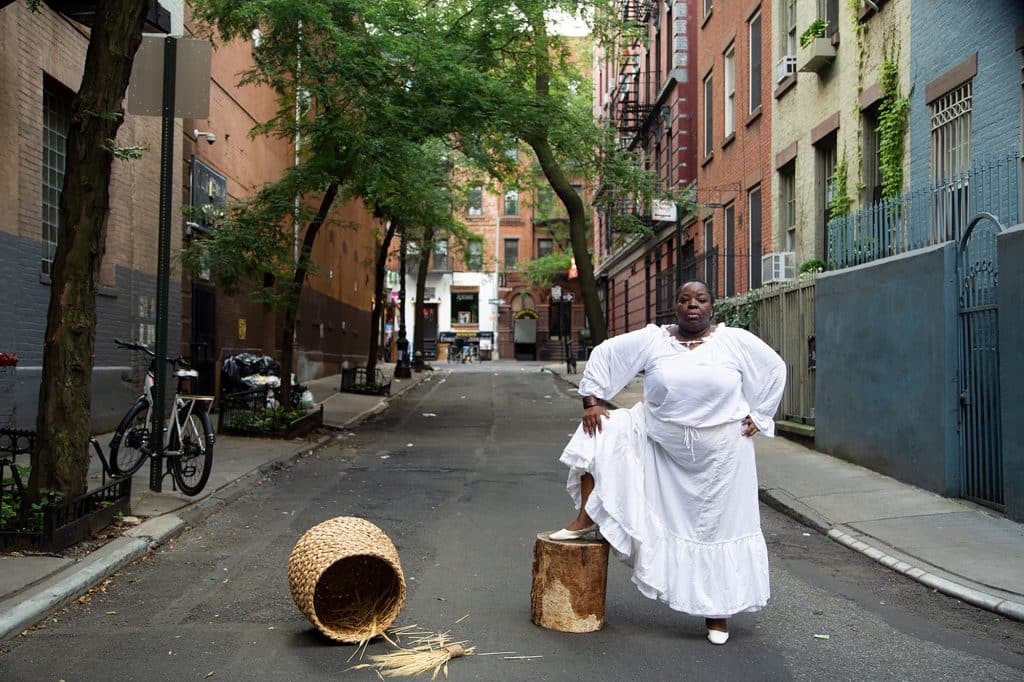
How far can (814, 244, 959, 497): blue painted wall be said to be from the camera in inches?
385

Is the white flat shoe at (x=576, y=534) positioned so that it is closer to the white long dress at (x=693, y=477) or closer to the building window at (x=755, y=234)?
the white long dress at (x=693, y=477)

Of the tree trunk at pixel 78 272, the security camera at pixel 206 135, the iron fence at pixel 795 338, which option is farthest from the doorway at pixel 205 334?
the tree trunk at pixel 78 272

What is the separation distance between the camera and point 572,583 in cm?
523

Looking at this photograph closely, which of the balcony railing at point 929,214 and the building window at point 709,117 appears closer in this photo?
the balcony railing at point 929,214

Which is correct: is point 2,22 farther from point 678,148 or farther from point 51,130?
point 678,148

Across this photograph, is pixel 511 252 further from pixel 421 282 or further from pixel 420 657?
pixel 420 657

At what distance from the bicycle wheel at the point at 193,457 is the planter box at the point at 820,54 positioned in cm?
1104

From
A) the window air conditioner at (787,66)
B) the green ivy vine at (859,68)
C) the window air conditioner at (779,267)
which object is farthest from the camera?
the window air conditioner at (787,66)

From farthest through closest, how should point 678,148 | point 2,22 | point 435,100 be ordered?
1. point 678,148
2. point 435,100
3. point 2,22

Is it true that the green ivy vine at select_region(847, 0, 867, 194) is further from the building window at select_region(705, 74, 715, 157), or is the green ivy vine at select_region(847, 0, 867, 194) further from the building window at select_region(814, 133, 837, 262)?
the building window at select_region(705, 74, 715, 157)

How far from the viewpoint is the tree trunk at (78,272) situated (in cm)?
729

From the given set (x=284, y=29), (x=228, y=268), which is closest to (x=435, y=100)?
(x=284, y=29)

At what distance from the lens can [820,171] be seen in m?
16.6

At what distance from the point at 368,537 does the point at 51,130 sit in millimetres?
9817
